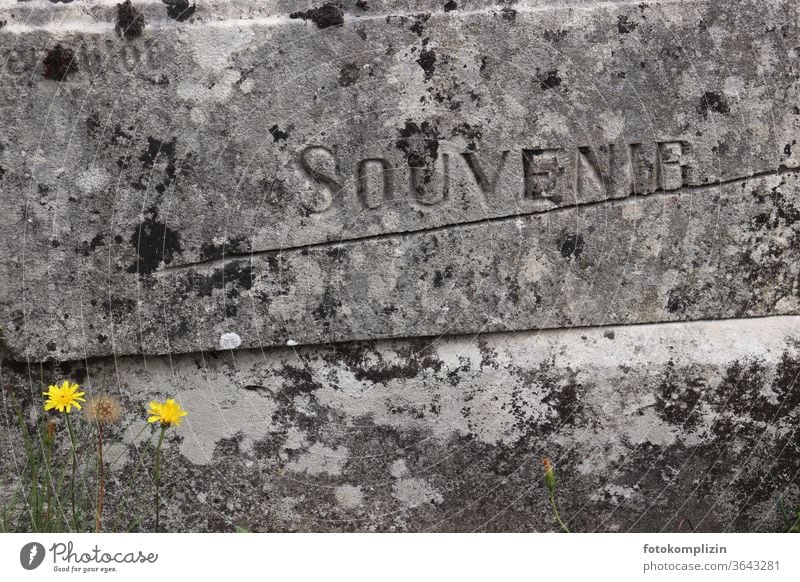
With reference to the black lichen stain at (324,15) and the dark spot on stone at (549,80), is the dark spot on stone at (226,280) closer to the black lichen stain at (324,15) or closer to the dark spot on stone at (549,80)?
the black lichen stain at (324,15)

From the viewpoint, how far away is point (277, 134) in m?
2.51

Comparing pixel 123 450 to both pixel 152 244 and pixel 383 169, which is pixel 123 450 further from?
pixel 383 169

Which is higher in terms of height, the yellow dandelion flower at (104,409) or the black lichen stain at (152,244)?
the black lichen stain at (152,244)

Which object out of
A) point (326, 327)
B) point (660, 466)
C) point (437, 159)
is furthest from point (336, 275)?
point (660, 466)

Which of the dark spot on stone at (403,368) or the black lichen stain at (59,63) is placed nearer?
the black lichen stain at (59,63)

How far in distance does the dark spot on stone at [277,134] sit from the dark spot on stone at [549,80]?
0.65 m

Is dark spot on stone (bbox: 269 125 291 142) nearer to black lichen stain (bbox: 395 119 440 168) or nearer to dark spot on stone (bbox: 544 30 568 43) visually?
black lichen stain (bbox: 395 119 440 168)

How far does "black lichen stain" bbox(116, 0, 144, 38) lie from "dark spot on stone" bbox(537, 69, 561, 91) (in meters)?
0.99

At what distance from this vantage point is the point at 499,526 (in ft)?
9.06

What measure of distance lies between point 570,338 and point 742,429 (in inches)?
21.7

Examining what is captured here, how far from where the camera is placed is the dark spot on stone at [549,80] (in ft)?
8.29

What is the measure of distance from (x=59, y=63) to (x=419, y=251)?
0.99 m

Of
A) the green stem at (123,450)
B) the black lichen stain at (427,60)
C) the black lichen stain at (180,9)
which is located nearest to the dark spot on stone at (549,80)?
the black lichen stain at (427,60)
